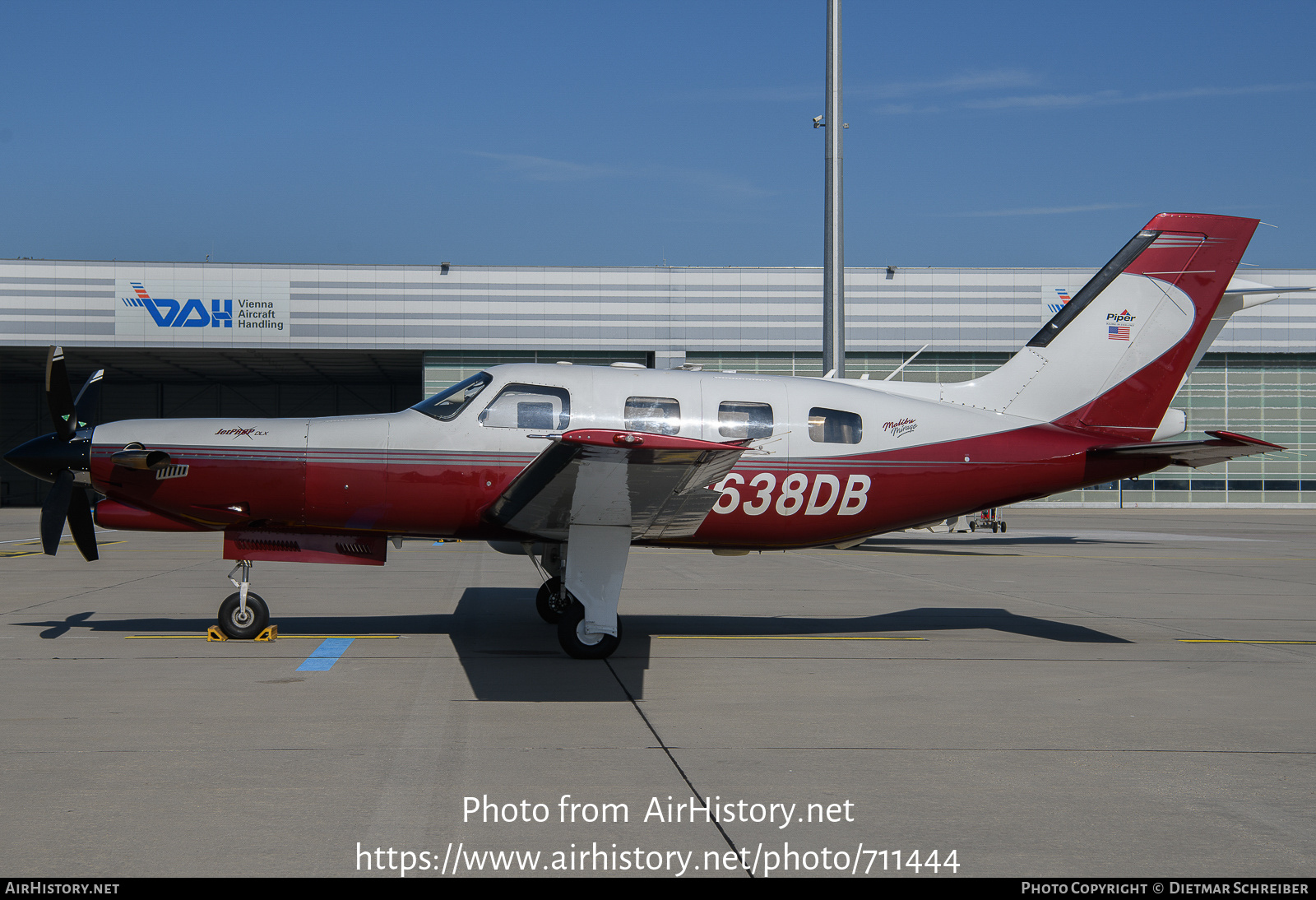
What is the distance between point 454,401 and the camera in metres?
9.79

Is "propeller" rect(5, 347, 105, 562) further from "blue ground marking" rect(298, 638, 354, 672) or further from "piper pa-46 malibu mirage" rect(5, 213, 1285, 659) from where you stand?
"blue ground marking" rect(298, 638, 354, 672)

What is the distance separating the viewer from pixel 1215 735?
6.60 meters

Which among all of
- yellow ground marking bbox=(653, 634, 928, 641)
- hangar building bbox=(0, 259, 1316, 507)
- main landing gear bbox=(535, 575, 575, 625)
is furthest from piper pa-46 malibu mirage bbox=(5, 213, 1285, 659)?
hangar building bbox=(0, 259, 1316, 507)

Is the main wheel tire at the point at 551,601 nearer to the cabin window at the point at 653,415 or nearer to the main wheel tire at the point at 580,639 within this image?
the main wheel tire at the point at 580,639

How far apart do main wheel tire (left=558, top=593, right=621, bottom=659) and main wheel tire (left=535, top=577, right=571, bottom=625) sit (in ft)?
6.57

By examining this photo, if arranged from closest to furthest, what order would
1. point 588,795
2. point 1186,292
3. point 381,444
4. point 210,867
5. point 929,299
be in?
point 210,867 < point 588,795 < point 381,444 < point 1186,292 < point 929,299

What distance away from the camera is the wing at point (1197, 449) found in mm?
9398

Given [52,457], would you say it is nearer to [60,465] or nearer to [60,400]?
[60,465]

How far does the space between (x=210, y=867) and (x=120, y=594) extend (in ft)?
35.8

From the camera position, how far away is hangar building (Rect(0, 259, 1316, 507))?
45469 millimetres

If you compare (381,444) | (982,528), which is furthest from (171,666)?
(982,528)

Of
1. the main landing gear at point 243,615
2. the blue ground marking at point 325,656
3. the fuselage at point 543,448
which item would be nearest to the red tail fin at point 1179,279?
the fuselage at point 543,448

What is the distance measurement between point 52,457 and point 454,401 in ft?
12.4

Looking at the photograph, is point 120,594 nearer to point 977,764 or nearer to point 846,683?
point 846,683
